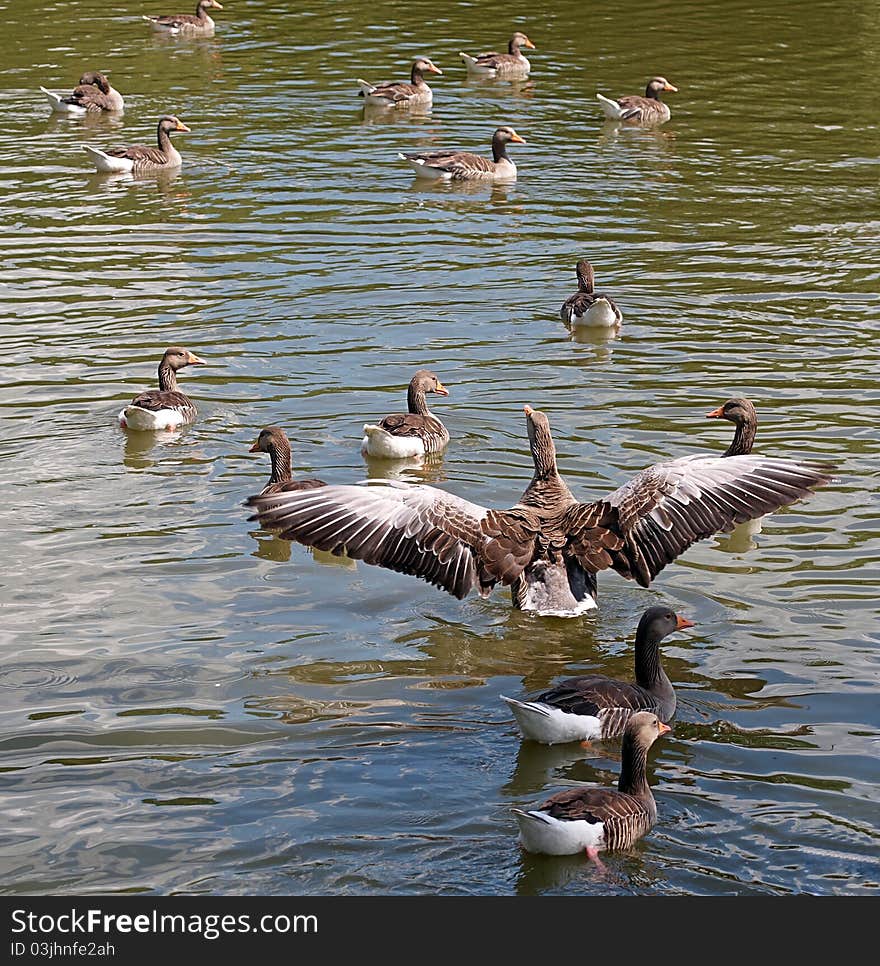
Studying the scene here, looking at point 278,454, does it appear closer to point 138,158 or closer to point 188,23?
point 138,158

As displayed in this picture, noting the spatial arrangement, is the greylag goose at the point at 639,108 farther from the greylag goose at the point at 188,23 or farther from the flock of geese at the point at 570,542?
the flock of geese at the point at 570,542

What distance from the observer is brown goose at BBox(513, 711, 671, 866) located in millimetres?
9039

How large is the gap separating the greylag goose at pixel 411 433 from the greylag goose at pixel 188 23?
23.5 m

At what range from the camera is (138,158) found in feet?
88.0

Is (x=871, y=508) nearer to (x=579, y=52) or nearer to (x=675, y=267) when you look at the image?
(x=675, y=267)

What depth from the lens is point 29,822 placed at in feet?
32.3

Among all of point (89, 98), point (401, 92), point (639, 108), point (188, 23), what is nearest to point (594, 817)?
point (639, 108)

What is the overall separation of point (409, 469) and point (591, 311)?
4.28m

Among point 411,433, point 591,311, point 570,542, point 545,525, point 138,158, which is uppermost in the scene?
point 138,158

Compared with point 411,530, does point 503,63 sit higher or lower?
higher

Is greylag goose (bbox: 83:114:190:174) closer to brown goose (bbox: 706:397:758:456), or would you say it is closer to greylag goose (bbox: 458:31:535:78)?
greylag goose (bbox: 458:31:535:78)

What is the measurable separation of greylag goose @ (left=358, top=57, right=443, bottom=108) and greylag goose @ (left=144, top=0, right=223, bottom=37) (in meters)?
7.29

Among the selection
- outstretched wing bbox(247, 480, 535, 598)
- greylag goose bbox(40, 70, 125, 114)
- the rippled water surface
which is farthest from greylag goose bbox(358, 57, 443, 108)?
outstretched wing bbox(247, 480, 535, 598)
